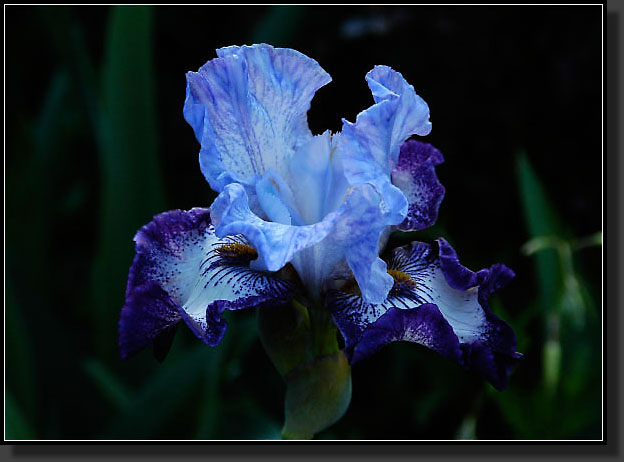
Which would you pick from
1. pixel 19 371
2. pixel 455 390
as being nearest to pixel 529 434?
pixel 455 390

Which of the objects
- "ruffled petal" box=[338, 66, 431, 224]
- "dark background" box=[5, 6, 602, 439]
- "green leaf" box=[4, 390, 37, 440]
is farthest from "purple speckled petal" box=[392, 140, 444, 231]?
"green leaf" box=[4, 390, 37, 440]

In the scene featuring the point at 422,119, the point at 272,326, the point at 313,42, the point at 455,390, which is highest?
the point at 313,42

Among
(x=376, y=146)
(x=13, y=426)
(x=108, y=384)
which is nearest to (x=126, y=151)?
(x=108, y=384)

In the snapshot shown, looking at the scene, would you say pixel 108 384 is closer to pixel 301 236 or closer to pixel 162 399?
pixel 162 399

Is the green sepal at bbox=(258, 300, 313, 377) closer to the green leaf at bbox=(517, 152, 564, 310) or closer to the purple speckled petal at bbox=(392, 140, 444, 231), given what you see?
the purple speckled petal at bbox=(392, 140, 444, 231)

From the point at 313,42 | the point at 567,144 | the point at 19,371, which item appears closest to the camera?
the point at 19,371

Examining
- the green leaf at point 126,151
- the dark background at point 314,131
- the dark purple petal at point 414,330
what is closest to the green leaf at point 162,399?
the dark background at point 314,131

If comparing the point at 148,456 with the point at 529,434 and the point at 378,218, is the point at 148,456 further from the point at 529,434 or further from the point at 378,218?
the point at 529,434

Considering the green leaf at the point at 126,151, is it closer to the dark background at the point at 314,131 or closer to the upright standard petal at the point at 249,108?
the dark background at the point at 314,131
